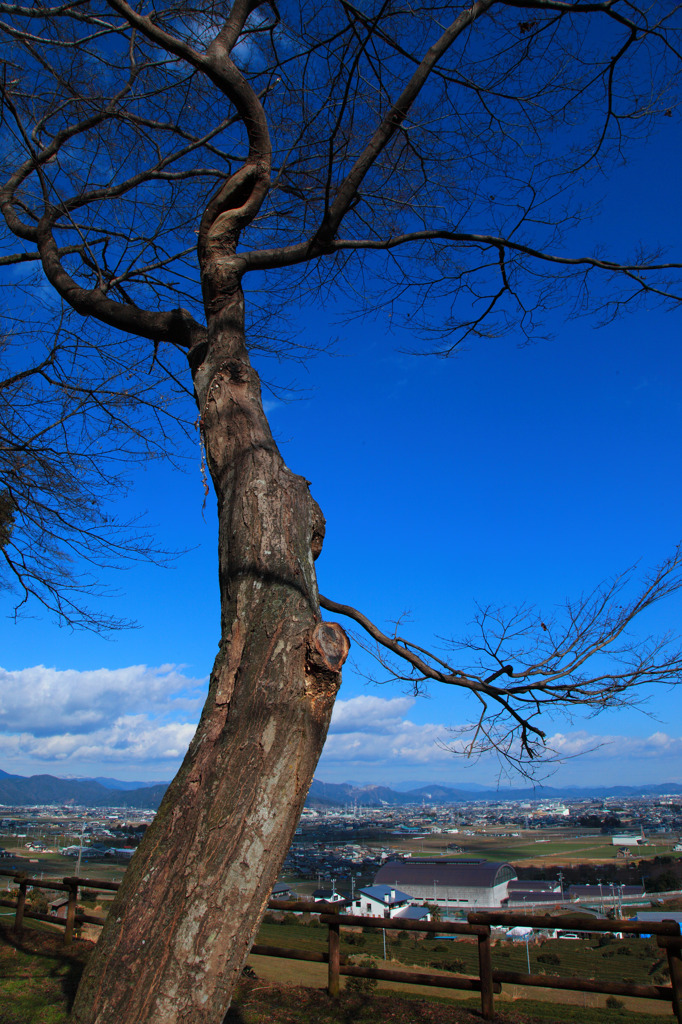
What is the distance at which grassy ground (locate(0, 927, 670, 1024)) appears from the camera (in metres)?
4.60

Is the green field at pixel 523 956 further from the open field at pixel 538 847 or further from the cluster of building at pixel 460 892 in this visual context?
the open field at pixel 538 847

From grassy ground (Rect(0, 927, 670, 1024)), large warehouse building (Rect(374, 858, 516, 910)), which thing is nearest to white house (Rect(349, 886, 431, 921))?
large warehouse building (Rect(374, 858, 516, 910))

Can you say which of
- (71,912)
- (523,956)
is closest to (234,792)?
(71,912)

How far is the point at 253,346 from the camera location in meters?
4.75

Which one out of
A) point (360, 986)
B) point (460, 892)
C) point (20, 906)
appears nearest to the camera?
point (360, 986)

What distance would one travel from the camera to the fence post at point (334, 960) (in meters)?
5.32

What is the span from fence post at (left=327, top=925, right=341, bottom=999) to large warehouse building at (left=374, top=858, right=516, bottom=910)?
18.5 metres

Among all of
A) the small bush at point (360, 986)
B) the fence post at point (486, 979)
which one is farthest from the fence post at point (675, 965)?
the small bush at point (360, 986)

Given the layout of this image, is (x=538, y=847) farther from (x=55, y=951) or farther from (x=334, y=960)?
(x=334, y=960)

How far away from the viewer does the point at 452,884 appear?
72.6 ft

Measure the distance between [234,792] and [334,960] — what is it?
514 centimetres

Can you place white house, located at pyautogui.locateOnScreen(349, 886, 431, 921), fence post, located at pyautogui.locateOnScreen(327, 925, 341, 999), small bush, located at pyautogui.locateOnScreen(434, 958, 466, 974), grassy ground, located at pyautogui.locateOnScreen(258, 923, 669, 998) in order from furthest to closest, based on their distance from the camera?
white house, located at pyautogui.locateOnScreen(349, 886, 431, 921), grassy ground, located at pyautogui.locateOnScreen(258, 923, 669, 998), small bush, located at pyautogui.locateOnScreen(434, 958, 466, 974), fence post, located at pyautogui.locateOnScreen(327, 925, 341, 999)

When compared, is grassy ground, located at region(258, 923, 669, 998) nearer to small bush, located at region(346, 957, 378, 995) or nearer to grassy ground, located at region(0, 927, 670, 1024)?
small bush, located at region(346, 957, 378, 995)

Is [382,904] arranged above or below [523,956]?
below
